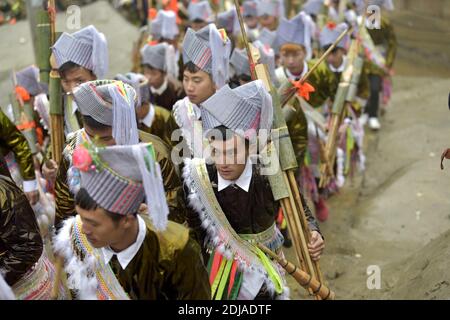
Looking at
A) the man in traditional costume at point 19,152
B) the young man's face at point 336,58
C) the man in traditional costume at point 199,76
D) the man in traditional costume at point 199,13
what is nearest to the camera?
the man in traditional costume at point 19,152

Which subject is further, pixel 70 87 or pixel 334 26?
pixel 334 26

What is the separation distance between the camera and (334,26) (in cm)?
790

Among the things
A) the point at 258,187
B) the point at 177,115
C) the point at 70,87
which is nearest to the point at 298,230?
the point at 258,187

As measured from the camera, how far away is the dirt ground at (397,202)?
509cm

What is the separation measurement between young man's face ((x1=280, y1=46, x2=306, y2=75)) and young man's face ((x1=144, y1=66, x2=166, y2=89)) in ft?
4.01

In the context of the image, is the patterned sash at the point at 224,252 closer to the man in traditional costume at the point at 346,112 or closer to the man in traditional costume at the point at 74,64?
the man in traditional costume at the point at 74,64

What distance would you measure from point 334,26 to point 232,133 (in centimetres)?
479

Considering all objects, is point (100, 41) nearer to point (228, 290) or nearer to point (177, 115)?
point (177, 115)

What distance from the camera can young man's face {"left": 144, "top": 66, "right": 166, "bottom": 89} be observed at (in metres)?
6.66

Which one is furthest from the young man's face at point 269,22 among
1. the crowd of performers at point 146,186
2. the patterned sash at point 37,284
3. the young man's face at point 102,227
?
the young man's face at point 102,227

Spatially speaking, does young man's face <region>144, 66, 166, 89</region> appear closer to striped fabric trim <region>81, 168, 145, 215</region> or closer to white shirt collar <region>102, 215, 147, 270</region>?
white shirt collar <region>102, 215, 147, 270</region>

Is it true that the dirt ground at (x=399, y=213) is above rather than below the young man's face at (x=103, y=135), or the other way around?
below
